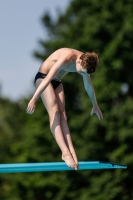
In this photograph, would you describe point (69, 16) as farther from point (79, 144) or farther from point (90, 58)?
point (90, 58)

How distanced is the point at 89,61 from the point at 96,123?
1954cm

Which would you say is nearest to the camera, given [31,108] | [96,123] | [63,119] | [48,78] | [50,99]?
[31,108]

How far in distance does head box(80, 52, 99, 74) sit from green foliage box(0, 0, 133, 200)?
18096mm

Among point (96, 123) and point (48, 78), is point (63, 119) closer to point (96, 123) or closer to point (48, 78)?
point (48, 78)

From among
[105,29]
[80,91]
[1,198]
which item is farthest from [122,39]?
[1,198]

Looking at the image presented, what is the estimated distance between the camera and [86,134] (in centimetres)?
2961

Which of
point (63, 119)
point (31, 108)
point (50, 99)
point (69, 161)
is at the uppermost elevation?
point (31, 108)

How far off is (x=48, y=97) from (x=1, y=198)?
25.2 meters

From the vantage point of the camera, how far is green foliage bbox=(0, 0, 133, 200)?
93.8ft

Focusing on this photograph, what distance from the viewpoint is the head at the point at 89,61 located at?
9.62 m

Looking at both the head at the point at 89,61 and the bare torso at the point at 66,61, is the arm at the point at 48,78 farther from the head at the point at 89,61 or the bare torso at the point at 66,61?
the head at the point at 89,61

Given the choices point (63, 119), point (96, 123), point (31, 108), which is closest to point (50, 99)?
point (63, 119)

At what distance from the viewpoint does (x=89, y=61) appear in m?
9.62

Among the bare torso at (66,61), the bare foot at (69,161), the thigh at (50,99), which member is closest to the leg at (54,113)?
the thigh at (50,99)
